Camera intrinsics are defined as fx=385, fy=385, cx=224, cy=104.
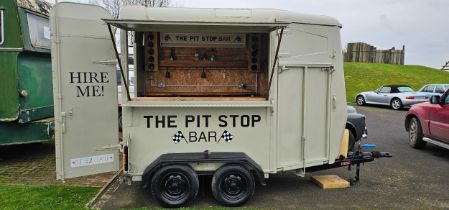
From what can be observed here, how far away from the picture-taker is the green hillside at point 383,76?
28172mm

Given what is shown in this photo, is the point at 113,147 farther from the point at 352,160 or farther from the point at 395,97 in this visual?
the point at 395,97

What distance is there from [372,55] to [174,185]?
38683mm

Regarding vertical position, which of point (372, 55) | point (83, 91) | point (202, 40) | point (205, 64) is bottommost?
point (83, 91)

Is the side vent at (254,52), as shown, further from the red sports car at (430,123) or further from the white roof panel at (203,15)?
the red sports car at (430,123)

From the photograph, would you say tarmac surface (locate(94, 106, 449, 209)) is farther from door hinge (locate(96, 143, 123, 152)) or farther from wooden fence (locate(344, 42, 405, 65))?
wooden fence (locate(344, 42, 405, 65))

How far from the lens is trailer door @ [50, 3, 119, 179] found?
532 centimetres

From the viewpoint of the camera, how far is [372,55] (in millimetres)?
39906

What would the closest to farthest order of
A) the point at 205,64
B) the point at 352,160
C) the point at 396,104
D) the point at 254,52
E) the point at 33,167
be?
the point at 254,52 → the point at 205,64 → the point at 352,160 → the point at 33,167 → the point at 396,104

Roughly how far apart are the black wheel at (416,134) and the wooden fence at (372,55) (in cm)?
3174

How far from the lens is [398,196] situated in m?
5.95

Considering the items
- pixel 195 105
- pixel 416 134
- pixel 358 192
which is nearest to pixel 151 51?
pixel 195 105

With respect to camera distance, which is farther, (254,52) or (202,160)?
(254,52)

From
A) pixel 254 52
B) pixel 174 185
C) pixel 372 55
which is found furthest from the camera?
pixel 372 55

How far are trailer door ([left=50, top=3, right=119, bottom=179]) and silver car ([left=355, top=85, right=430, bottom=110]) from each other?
16.7 metres
